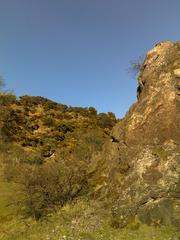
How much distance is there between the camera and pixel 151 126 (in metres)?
24.4

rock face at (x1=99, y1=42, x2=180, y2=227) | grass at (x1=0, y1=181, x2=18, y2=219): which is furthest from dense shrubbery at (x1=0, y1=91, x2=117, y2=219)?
rock face at (x1=99, y1=42, x2=180, y2=227)

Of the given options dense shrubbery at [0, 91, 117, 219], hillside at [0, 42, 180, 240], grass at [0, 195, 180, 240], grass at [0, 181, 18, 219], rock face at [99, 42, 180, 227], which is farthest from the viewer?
grass at [0, 181, 18, 219]

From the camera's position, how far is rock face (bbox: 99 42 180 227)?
803 inches

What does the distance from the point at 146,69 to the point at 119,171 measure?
345 inches

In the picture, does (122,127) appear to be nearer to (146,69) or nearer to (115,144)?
(115,144)

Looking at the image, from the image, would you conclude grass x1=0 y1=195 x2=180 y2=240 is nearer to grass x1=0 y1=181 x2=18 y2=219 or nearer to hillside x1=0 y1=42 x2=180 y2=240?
hillside x1=0 y1=42 x2=180 y2=240

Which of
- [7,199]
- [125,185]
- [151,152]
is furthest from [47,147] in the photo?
[151,152]

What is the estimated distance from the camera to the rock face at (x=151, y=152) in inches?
803

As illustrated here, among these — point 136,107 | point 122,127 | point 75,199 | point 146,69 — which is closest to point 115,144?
point 122,127

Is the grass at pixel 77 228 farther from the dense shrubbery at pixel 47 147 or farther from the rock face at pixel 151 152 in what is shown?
the dense shrubbery at pixel 47 147

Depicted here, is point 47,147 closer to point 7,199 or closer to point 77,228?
point 7,199

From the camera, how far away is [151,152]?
75.6 ft

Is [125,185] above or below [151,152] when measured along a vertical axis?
below

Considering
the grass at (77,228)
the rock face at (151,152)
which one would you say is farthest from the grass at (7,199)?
the rock face at (151,152)
